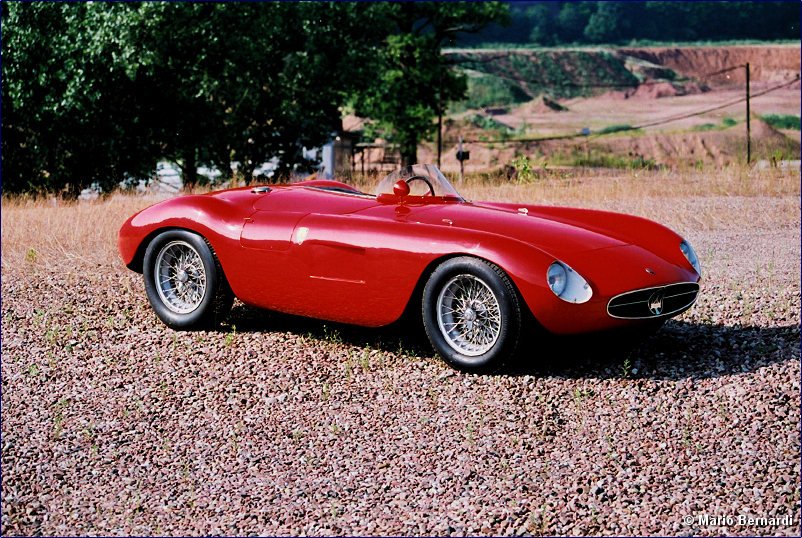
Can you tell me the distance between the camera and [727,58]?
9962cm

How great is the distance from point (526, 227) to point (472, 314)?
66 cm

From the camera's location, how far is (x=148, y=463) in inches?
176

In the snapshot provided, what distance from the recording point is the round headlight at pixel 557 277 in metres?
5.07

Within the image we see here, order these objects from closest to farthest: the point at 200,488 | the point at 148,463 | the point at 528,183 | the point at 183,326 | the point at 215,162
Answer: the point at 200,488, the point at 148,463, the point at 183,326, the point at 528,183, the point at 215,162

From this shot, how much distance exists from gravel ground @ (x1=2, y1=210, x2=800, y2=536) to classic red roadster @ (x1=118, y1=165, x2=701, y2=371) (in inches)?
12.2

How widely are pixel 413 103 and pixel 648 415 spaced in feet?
93.8

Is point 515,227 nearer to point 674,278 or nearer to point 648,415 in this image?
point 674,278

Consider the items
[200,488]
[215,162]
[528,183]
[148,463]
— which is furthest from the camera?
[215,162]

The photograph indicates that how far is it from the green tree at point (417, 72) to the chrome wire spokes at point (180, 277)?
24.6m

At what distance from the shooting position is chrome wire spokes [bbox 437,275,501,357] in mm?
5223

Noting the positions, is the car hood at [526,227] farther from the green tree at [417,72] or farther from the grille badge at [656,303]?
the green tree at [417,72]

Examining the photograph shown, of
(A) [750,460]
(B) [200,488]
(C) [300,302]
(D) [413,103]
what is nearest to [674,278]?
(A) [750,460]

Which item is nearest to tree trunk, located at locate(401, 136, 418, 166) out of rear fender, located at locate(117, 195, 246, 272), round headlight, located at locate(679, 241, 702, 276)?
rear fender, located at locate(117, 195, 246, 272)

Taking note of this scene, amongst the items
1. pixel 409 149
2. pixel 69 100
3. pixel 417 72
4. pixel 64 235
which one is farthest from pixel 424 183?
pixel 417 72
